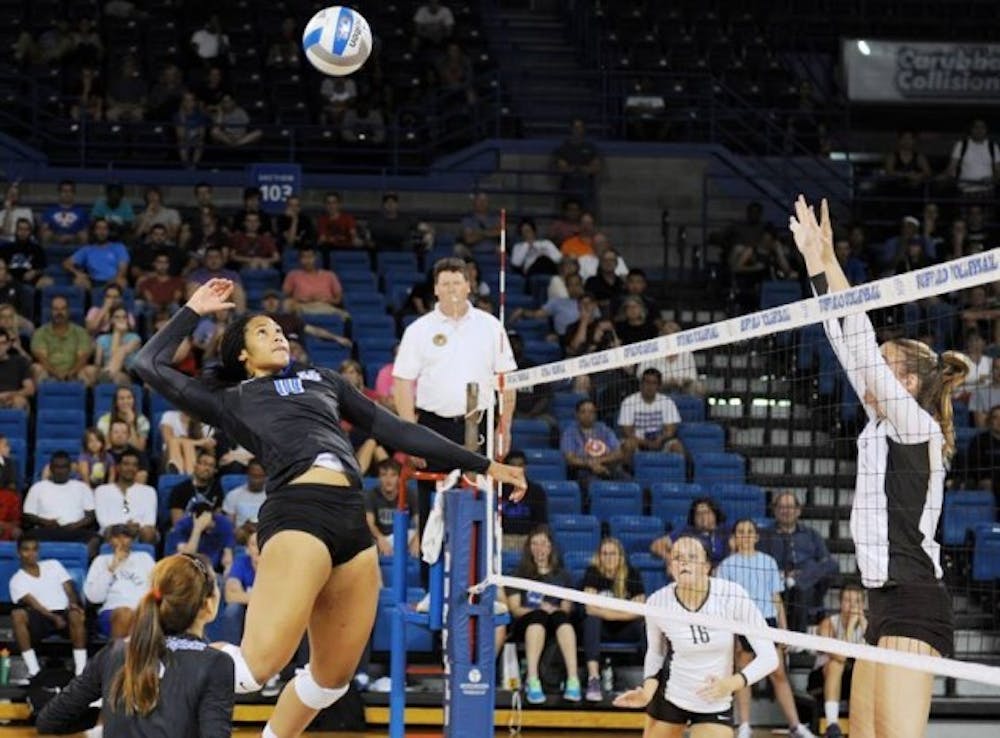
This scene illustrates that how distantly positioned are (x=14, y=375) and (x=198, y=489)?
8.53 ft

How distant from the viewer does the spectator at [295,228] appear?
19641mm

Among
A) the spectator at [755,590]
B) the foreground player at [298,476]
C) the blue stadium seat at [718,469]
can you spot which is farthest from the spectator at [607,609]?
the foreground player at [298,476]

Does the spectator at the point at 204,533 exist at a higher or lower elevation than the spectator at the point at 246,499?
lower

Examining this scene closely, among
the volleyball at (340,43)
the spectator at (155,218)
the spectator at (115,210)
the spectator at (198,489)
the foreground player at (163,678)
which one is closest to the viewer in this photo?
the foreground player at (163,678)

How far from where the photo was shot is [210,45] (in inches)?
891

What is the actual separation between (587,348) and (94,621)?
18.6ft

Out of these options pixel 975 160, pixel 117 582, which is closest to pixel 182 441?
pixel 117 582

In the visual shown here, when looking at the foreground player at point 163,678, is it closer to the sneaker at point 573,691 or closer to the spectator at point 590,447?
the sneaker at point 573,691

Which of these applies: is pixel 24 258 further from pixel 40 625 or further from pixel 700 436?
pixel 700 436

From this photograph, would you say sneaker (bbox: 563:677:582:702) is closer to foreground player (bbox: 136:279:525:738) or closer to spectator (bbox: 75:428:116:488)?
spectator (bbox: 75:428:116:488)

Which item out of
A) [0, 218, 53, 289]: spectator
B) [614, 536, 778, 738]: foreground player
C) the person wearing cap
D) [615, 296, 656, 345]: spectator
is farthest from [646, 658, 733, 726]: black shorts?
[0, 218, 53, 289]: spectator

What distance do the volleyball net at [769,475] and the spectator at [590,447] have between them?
0.06ft

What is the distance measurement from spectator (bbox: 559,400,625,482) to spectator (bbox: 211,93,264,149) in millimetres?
7415

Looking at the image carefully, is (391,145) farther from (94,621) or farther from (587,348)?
(94,621)
